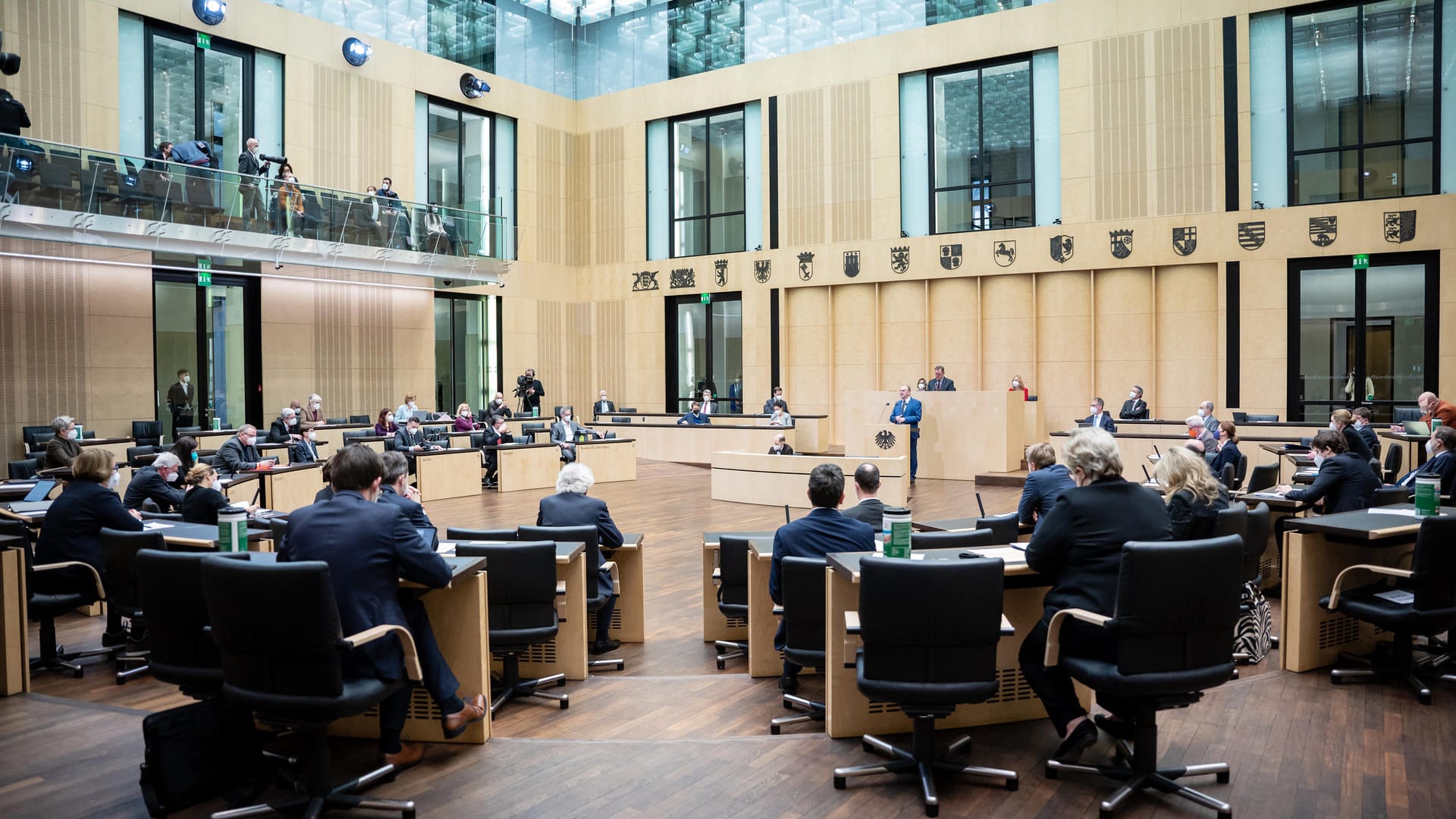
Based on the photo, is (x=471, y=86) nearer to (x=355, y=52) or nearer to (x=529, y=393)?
(x=355, y=52)

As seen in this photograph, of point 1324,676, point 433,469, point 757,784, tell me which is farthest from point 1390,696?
point 433,469

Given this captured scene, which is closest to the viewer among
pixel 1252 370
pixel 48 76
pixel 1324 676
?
pixel 1324 676

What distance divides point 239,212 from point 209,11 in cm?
400

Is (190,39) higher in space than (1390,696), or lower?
higher

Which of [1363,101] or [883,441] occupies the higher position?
[1363,101]

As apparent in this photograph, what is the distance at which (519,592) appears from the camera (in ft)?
14.6

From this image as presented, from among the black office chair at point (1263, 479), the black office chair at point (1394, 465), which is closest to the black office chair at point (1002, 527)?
the black office chair at point (1263, 479)

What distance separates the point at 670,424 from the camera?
17.7 meters

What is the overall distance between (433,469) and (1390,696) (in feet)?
35.6

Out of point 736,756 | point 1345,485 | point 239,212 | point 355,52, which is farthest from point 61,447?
point 1345,485

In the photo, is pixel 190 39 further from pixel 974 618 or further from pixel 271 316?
pixel 974 618

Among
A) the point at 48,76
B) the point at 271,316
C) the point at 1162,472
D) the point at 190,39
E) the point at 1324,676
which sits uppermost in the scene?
the point at 190,39

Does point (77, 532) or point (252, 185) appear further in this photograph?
point (252, 185)

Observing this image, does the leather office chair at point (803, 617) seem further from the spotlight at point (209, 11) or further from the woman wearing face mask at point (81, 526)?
the spotlight at point (209, 11)
